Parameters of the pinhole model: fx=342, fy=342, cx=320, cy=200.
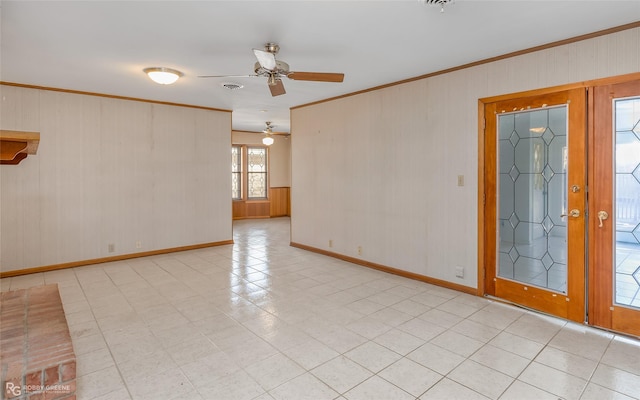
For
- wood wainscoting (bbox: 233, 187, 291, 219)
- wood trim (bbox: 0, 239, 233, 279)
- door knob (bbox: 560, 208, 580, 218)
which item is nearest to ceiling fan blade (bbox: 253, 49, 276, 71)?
door knob (bbox: 560, 208, 580, 218)

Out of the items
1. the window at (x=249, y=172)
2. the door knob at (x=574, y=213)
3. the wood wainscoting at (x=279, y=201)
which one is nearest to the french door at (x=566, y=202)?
the door knob at (x=574, y=213)

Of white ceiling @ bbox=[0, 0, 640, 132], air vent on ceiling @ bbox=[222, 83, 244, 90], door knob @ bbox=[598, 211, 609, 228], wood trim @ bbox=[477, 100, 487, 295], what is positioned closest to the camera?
white ceiling @ bbox=[0, 0, 640, 132]

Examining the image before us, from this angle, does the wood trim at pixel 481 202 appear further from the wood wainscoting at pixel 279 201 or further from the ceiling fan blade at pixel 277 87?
the wood wainscoting at pixel 279 201

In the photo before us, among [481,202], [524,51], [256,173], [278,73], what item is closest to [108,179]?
[278,73]

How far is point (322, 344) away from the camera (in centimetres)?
287

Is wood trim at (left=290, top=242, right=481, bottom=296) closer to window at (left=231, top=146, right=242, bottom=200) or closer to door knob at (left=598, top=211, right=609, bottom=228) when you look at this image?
door knob at (left=598, top=211, right=609, bottom=228)

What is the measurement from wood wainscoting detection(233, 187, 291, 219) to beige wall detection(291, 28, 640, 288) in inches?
183

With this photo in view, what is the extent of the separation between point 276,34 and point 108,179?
13.5 ft

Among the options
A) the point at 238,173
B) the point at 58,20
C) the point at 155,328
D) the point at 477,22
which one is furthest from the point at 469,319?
the point at 238,173

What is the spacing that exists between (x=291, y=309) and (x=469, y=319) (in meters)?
1.79

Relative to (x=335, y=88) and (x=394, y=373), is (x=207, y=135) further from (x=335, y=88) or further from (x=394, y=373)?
(x=394, y=373)

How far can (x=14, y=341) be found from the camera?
210 cm

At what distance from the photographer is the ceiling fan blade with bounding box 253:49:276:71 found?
291 cm

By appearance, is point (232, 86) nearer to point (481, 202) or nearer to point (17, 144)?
point (17, 144)
